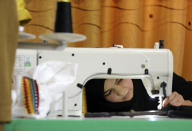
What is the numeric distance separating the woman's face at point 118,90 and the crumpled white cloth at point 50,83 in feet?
2.13

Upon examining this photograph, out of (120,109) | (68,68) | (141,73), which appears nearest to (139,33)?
(120,109)

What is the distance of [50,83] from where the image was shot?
784 millimetres

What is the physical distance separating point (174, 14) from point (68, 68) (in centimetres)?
141

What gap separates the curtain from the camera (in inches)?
75.9

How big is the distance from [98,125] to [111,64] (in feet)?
1.39

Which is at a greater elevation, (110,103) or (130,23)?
(130,23)

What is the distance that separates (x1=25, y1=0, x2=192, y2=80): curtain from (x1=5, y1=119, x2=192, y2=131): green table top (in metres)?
1.25

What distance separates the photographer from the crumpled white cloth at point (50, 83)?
75cm

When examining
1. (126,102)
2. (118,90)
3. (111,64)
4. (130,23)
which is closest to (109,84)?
(118,90)

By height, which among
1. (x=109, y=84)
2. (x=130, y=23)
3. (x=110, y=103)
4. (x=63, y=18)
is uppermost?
(x=130, y=23)

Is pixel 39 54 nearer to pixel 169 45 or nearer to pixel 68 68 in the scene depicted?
pixel 68 68

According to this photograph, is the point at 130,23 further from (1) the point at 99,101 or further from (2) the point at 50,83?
(2) the point at 50,83

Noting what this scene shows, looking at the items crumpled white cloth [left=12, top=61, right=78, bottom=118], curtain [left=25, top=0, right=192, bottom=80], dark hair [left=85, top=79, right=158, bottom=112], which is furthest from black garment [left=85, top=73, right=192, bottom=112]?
crumpled white cloth [left=12, top=61, right=78, bottom=118]

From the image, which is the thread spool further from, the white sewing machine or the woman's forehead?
the woman's forehead
